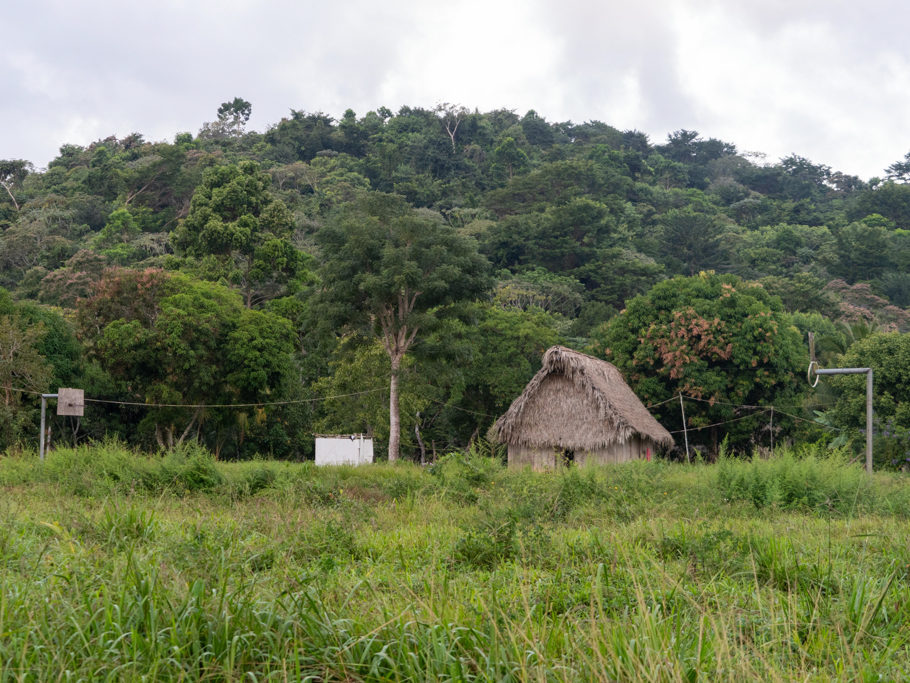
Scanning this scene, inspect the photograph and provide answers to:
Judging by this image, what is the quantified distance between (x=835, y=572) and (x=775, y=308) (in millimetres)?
26225

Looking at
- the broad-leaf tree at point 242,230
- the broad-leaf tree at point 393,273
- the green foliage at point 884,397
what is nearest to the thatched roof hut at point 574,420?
the broad-leaf tree at point 393,273

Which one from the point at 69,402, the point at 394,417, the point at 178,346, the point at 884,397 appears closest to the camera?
the point at 69,402

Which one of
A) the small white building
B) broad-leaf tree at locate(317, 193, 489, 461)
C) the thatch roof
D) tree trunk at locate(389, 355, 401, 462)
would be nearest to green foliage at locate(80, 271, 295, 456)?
the small white building

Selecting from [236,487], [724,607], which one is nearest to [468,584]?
[724,607]

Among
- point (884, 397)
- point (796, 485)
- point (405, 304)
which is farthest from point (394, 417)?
point (796, 485)

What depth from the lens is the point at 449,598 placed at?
455 cm

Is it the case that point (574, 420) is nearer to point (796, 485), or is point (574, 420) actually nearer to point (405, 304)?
point (405, 304)

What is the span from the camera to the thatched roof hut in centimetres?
2316

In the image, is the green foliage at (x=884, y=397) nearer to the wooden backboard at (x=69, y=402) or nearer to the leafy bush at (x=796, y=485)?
the leafy bush at (x=796, y=485)

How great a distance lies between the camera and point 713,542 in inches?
259

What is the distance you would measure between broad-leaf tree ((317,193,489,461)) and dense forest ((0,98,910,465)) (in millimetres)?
70

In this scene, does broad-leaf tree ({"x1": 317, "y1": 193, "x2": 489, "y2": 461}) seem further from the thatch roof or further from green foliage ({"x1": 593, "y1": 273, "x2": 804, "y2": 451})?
green foliage ({"x1": 593, "y1": 273, "x2": 804, "y2": 451})

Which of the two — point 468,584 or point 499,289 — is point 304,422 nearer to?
point 499,289

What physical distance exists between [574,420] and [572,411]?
264mm
